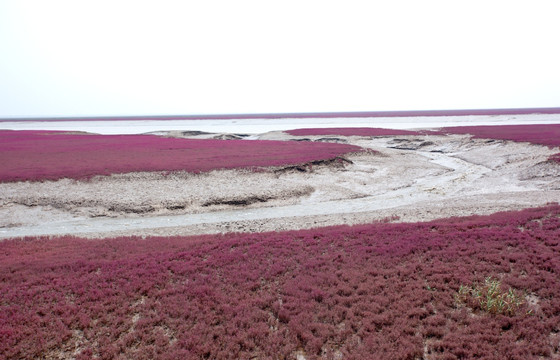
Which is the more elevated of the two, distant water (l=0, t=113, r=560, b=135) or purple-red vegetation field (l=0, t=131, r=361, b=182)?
distant water (l=0, t=113, r=560, b=135)

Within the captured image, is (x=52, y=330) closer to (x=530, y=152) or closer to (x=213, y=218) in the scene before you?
(x=213, y=218)

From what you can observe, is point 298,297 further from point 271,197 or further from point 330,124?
point 330,124

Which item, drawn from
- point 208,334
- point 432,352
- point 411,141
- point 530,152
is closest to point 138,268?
point 208,334

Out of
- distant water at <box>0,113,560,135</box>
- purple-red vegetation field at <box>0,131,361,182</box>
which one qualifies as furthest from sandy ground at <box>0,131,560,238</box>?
distant water at <box>0,113,560,135</box>

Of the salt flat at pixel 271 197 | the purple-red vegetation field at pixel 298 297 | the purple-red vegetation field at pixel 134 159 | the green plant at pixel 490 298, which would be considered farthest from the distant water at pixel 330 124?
the green plant at pixel 490 298

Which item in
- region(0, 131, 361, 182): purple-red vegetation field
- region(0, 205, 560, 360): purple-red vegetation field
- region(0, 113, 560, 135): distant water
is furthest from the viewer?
region(0, 113, 560, 135): distant water

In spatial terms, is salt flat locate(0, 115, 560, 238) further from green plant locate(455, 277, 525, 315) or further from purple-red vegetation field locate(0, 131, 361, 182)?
green plant locate(455, 277, 525, 315)
